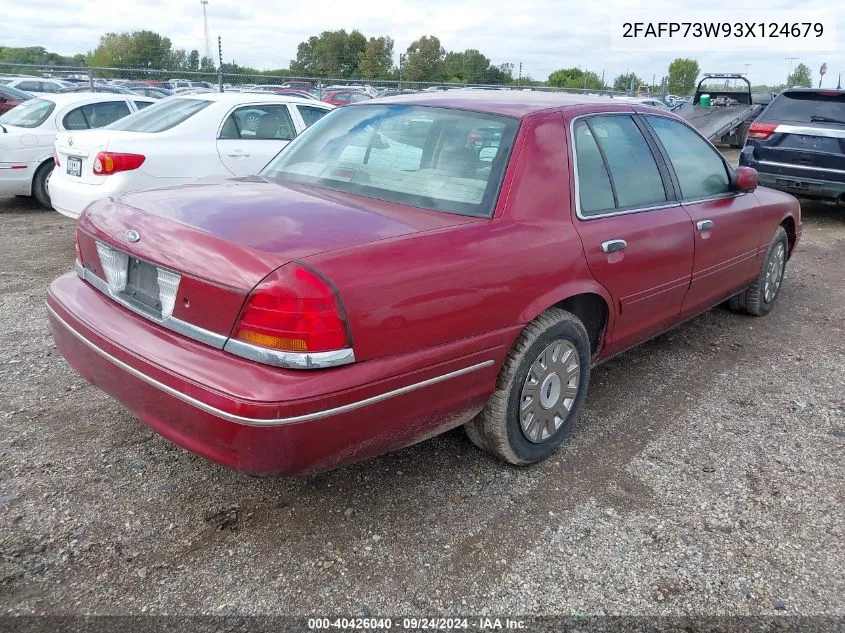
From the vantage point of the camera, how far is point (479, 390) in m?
2.75

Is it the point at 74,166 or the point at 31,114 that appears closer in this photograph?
the point at 74,166

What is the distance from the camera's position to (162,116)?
22.3 ft

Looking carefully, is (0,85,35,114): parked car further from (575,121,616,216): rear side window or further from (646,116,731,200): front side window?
(575,121,616,216): rear side window

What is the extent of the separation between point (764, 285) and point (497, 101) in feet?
9.83

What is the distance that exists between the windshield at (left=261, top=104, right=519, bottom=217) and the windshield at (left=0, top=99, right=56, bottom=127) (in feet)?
20.2

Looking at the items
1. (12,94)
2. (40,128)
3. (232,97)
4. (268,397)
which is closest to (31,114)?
(40,128)

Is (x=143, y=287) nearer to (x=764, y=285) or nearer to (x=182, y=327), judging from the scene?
(x=182, y=327)

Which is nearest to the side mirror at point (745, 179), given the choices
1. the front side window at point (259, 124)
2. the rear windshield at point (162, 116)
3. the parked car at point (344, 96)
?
the front side window at point (259, 124)

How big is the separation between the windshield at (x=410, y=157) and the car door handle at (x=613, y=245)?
2.07 ft

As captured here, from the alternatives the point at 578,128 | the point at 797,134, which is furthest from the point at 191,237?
the point at 797,134

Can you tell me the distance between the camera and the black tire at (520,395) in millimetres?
2879

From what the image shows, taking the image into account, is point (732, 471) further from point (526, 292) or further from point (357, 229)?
point (357, 229)

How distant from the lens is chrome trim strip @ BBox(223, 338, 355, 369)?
7.29 ft

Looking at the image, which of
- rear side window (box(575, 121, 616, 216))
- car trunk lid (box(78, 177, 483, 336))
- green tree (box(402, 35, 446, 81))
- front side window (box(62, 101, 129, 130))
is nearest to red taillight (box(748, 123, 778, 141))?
rear side window (box(575, 121, 616, 216))
